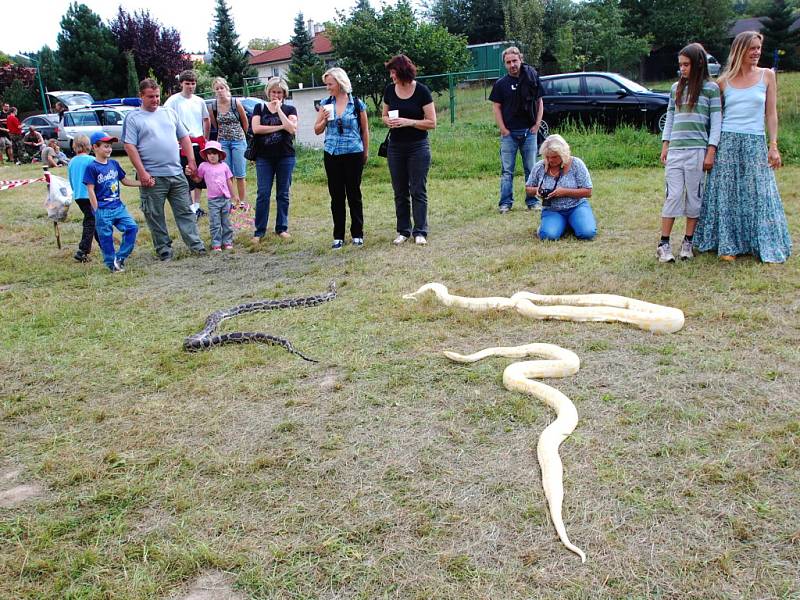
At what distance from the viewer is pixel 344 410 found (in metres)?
3.85

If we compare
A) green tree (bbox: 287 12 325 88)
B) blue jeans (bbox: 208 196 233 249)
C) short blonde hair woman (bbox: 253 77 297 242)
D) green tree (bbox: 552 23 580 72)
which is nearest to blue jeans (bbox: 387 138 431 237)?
short blonde hair woman (bbox: 253 77 297 242)

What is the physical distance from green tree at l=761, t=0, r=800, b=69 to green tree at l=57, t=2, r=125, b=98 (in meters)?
39.9

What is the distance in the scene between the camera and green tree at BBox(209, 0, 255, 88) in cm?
4369

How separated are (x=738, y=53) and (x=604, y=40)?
3230cm

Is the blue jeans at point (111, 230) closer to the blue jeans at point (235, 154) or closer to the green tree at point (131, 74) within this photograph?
the blue jeans at point (235, 154)

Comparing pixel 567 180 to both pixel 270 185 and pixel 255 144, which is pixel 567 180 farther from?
pixel 255 144

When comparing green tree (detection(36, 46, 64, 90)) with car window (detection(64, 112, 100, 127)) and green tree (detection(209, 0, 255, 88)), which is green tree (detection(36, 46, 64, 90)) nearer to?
green tree (detection(209, 0, 255, 88))

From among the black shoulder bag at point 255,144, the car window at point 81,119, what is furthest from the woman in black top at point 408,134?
the car window at point 81,119

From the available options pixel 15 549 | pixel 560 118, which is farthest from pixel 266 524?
pixel 560 118

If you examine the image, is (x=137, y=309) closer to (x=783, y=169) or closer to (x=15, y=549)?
(x=15, y=549)

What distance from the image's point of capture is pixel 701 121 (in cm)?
594

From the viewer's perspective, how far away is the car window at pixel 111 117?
22.8 m

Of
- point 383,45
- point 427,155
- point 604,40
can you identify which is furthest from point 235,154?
point 604,40

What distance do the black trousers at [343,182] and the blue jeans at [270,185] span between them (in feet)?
2.73
